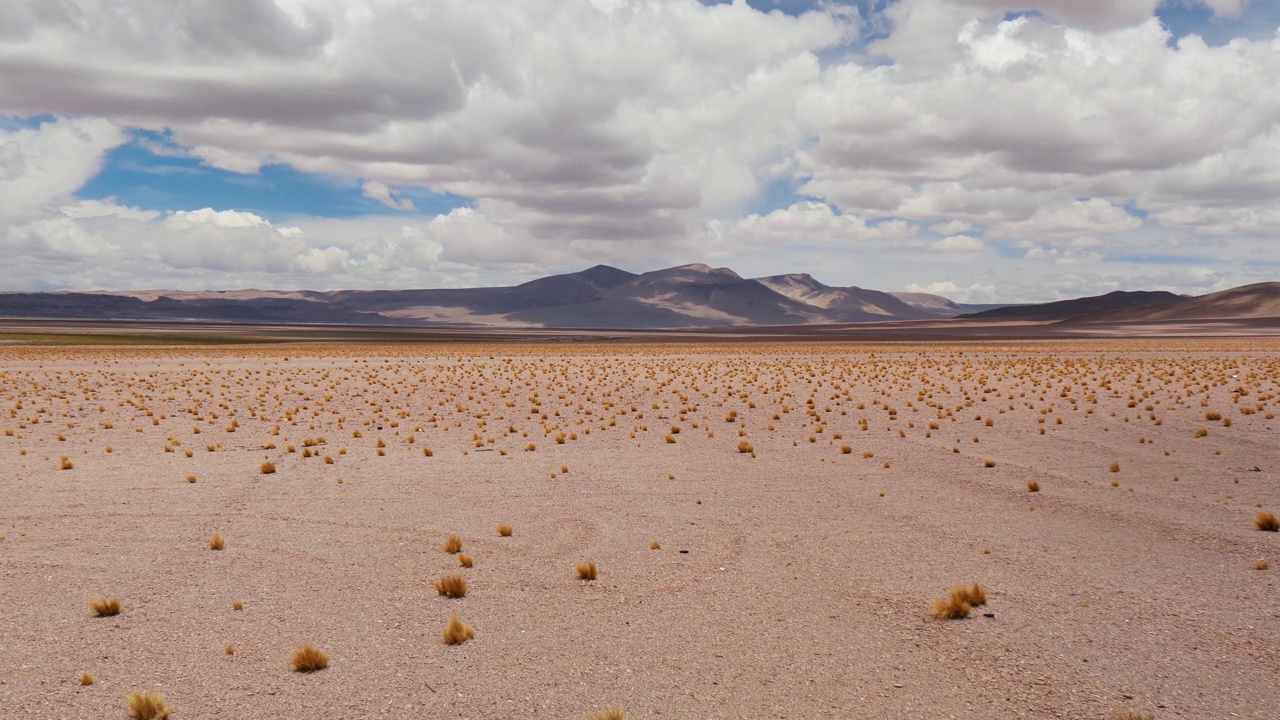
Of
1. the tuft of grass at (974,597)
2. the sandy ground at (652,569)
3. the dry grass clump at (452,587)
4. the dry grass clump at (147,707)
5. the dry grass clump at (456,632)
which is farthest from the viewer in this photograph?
the dry grass clump at (452,587)

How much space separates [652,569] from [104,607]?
5.48 meters

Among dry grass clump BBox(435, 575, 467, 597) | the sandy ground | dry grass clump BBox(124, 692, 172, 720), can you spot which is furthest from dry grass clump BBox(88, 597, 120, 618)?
dry grass clump BBox(435, 575, 467, 597)

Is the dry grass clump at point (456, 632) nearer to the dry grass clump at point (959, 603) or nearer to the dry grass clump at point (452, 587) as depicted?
the dry grass clump at point (452, 587)

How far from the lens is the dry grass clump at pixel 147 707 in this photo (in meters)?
6.00

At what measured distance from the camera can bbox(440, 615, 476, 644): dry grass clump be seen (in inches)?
291

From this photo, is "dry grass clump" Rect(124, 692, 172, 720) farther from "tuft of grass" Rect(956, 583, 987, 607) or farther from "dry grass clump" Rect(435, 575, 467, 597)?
"tuft of grass" Rect(956, 583, 987, 607)

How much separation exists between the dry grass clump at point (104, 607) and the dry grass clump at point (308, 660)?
2.49 m

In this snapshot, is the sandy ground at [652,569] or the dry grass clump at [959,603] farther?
the dry grass clump at [959,603]

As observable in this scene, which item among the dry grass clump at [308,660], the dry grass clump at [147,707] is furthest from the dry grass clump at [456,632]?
the dry grass clump at [147,707]

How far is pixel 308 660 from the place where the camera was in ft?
22.4

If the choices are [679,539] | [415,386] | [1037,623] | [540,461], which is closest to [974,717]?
[1037,623]

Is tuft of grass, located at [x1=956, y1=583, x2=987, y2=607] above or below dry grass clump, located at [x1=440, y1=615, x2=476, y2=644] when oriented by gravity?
above

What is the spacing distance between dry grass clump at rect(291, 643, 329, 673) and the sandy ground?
0.39 ft

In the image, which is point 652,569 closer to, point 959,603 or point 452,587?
point 452,587
